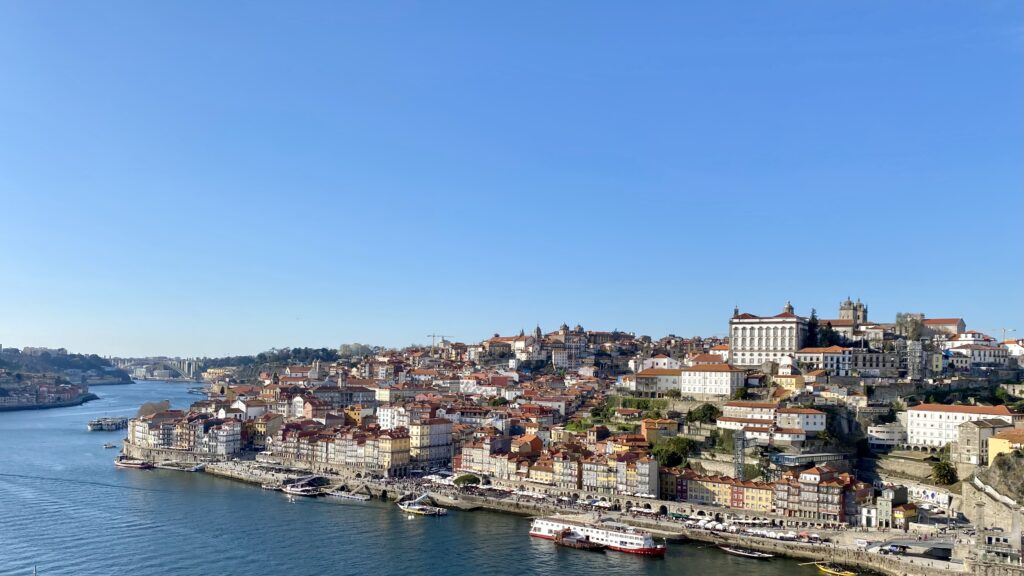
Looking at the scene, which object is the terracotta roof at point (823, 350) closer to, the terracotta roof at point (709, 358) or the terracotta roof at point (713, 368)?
the terracotta roof at point (713, 368)

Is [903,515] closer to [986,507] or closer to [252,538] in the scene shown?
[986,507]

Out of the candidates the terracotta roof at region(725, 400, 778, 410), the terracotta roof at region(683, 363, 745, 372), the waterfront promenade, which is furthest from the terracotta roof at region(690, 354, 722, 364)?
the waterfront promenade

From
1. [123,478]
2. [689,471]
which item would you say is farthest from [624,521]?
[123,478]

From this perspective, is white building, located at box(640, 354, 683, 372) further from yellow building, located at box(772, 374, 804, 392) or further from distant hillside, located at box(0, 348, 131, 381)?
distant hillside, located at box(0, 348, 131, 381)

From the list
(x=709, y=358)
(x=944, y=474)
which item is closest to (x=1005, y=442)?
(x=944, y=474)

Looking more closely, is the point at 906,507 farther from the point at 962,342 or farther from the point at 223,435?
the point at 223,435

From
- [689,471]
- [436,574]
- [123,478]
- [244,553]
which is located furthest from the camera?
[123,478]
